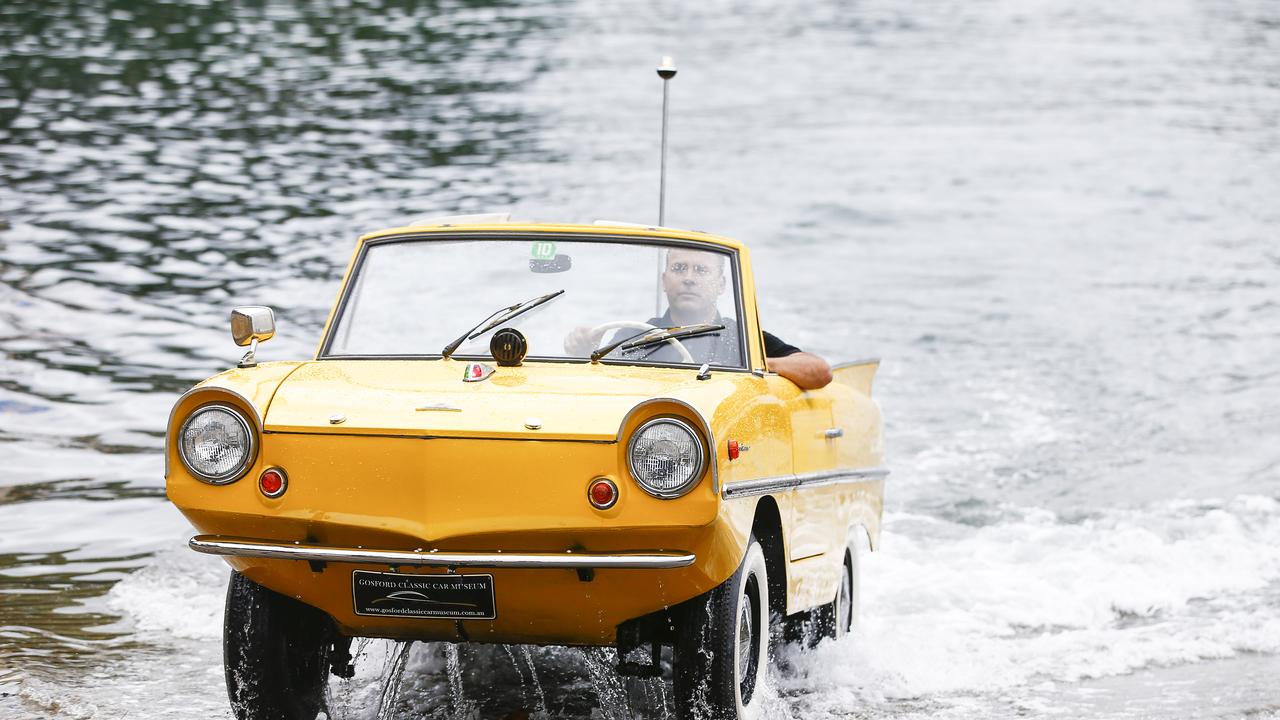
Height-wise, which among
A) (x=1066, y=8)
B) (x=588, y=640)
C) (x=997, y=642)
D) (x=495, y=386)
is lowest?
(x=1066, y=8)

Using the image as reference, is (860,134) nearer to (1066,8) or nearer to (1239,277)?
(1239,277)

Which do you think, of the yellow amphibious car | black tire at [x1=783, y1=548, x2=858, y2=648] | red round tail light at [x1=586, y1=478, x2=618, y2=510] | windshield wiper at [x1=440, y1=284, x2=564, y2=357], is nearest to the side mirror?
the yellow amphibious car

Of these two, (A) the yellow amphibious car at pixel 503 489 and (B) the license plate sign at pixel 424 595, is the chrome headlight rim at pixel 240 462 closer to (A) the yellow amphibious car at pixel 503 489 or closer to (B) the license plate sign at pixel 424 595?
(A) the yellow amphibious car at pixel 503 489

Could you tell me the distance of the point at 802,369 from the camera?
6.48m

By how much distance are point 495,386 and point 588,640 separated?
0.87 metres

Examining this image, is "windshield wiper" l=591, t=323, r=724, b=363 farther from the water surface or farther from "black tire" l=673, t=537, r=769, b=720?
the water surface

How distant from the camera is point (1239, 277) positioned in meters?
19.5

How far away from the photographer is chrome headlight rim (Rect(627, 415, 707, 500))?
501 cm

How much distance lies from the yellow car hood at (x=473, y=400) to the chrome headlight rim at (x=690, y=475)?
0.23ft

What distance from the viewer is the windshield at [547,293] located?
6.23m

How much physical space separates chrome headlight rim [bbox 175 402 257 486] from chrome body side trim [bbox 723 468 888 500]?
4.69 feet

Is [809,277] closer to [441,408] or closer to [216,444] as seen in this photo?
[441,408]

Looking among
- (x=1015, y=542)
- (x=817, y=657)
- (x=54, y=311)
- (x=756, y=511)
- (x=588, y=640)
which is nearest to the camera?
(x=588, y=640)

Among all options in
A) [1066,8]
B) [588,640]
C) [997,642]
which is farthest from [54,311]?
[1066,8]
